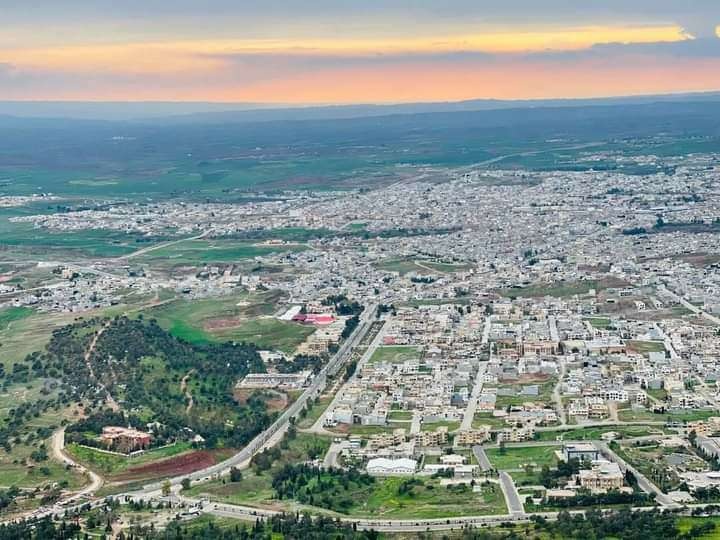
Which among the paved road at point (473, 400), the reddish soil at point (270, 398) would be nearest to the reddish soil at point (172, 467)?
the reddish soil at point (270, 398)

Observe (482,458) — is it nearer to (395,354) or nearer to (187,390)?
(187,390)

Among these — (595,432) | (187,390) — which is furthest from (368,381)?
(595,432)

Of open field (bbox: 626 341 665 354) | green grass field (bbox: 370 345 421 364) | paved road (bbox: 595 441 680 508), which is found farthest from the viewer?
green grass field (bbox: 370 345 421 364)

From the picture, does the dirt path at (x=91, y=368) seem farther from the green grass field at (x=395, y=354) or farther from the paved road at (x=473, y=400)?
the paved road at (x=473, y=400)

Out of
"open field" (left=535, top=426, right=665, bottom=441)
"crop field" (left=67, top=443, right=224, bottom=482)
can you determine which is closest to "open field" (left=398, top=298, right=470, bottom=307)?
"open field" (left=535, top=426, right=665, bottom=441)

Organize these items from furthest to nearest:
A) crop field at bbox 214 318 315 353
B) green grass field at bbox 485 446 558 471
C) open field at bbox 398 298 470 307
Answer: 1. open field at bbox 398 298 470 307
2. crop field at bbox 214 318 315 353
3. green grass field at bbox 485 446 558 471

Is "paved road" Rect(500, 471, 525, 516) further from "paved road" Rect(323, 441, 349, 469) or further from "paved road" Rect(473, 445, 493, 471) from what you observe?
"paved road" Rect(323, 441, 349, 469)

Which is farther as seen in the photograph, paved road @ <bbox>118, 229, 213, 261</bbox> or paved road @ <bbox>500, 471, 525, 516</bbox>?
paved road @ <bbox>118, 229, 213, 261</bbox>
